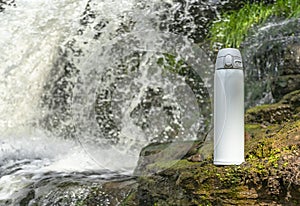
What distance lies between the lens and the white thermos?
2352 mm

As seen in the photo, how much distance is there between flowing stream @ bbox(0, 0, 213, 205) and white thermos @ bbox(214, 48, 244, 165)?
1190 millimetres

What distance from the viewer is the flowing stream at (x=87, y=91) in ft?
13.8

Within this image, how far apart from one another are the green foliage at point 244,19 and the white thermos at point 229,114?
10.1ft

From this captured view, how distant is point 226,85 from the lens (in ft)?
7.83

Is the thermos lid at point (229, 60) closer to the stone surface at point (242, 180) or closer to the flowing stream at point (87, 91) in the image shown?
the stone surface at point (242, 180)

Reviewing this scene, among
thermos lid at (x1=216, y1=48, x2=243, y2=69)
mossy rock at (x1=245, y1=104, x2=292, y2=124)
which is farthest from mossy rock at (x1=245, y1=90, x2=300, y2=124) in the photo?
thermos lid at (x1=216, y1=48, x2=243, y2=69)

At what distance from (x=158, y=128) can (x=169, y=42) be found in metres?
0.99

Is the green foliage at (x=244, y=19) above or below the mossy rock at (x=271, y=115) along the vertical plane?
above

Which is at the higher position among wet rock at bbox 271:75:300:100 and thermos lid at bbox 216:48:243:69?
wet rock at bbox 271:75:300:100

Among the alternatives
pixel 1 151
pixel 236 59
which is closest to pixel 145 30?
pixel 1 151

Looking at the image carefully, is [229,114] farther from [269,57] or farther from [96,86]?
[96,86]

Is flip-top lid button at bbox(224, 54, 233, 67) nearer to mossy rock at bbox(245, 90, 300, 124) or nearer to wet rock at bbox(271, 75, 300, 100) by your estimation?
mossy rock at bbox(245, 90, 300, 124)

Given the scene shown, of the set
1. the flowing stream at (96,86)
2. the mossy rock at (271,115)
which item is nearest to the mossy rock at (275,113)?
the mossy rock at (271,115)

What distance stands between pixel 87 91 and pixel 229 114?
3477 mm
